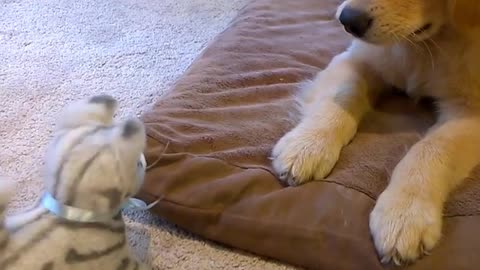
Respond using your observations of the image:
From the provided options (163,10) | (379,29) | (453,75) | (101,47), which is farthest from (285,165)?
(163,10)

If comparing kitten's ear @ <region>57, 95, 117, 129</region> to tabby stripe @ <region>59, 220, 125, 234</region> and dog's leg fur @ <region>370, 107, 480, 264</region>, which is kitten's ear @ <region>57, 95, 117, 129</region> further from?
dog's leg fur @ <region>370, 107, 480, 264</region>

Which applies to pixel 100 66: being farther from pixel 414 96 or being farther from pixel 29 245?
pixel 29 245

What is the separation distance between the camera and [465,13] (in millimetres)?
1417

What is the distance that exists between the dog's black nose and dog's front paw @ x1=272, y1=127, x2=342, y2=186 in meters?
0.22

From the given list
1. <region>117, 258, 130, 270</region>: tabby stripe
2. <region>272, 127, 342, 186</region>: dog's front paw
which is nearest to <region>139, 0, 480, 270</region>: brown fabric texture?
<region>272, 127, 342, 186</region>: dog's front paw

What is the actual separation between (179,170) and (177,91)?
291mm

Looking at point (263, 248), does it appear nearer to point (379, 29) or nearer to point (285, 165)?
point (285, 165)

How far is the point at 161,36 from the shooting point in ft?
7.26

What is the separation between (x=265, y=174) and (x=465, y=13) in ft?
1.66

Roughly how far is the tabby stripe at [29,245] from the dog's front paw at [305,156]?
1.64 ft

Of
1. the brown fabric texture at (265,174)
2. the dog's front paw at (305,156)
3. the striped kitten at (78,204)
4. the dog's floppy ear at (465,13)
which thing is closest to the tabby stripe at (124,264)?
the striped kitten at (78,204)

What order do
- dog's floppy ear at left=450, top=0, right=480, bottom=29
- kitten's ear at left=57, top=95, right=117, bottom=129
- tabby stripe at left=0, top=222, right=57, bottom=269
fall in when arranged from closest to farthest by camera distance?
tabby stripe at left=0, top=222, right=57, bottom=269 → kitten's ear at left=57, top=95, right=117, bottom=129 → dog's floppy ear at left=450, top=0, right=480, bottom=29

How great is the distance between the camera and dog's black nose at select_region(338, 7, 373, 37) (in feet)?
4.64

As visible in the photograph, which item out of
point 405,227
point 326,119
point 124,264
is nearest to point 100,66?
point 326,119
